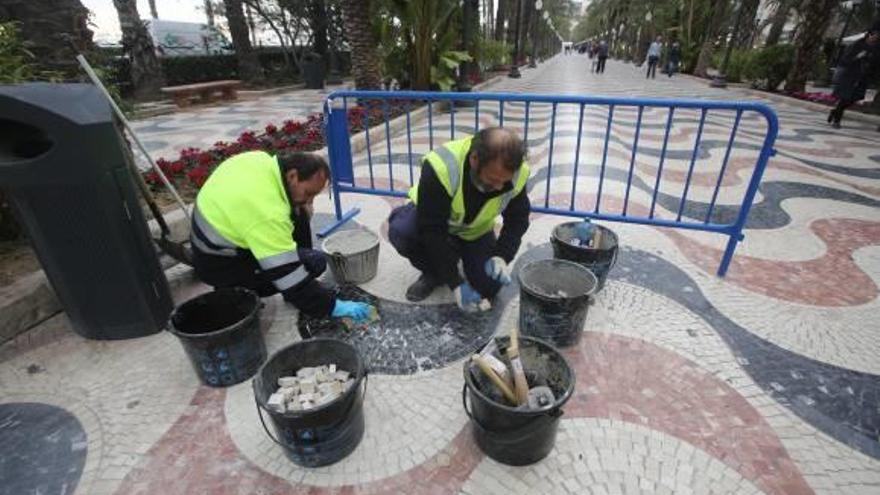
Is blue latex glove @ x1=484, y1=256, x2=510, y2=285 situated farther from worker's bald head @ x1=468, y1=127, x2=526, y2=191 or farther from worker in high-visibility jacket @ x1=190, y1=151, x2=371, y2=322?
worker in high-visibility jacket @ x1=190, y1=151, x2=371, y2=322

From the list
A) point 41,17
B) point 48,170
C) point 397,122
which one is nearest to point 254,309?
point 48,170

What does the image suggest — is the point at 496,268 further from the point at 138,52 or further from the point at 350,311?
the point at 138,52

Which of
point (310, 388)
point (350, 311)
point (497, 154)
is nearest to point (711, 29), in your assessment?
point (497, 154)

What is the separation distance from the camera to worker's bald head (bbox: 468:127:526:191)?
1.93 meters

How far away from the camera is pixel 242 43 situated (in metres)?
14.9

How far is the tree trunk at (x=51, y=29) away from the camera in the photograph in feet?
10.6

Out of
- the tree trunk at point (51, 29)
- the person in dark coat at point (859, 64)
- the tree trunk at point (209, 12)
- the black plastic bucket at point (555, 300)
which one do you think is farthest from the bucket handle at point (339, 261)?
the tree trunk at point (209, 12)

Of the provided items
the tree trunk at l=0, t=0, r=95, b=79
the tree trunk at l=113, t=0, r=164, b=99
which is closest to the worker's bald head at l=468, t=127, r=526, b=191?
the tree trunk at l=0, t=0, r=95, b=79

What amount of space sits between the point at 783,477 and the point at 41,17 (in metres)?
5.35

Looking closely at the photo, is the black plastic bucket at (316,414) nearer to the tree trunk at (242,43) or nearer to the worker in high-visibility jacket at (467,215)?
the worker in high-visibility jacket at (467,215)

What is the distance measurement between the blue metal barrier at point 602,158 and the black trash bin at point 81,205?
1669mm

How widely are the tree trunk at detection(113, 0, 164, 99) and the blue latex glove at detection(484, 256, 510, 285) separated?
1419 centimetres

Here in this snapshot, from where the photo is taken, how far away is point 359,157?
6.16 meters

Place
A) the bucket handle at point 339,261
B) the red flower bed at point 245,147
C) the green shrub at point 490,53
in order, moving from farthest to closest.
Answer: the green shrub at point 490,53, the red flower bed at point 245,147, the bucket handle at point 339,261
